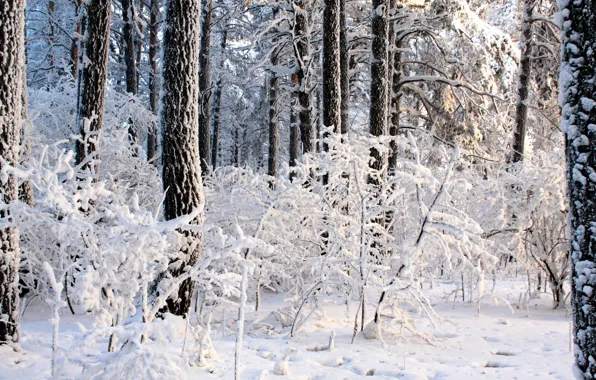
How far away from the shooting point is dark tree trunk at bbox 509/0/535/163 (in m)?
11.0

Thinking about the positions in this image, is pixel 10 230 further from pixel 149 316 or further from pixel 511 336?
pixel 511 336

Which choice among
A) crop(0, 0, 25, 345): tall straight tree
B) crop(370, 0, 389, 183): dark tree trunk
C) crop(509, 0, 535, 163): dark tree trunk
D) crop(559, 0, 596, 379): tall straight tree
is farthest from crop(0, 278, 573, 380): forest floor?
crop(509, 0, 535, 163): dark tree trunk

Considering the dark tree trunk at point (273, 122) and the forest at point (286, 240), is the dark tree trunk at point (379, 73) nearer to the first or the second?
the forest at point (286, 240)

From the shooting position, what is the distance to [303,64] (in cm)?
1119

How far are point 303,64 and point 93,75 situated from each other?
5396 millimetres

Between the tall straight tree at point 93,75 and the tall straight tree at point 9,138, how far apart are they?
235 cm

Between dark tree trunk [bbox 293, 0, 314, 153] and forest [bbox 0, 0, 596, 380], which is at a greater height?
dark tree trunk [bbox 293, 0, 314, 153]

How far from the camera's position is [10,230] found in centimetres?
439

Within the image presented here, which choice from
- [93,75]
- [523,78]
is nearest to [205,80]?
[93,75]

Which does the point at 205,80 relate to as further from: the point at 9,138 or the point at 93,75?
the point at 9,138

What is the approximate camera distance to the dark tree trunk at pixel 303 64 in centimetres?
1099

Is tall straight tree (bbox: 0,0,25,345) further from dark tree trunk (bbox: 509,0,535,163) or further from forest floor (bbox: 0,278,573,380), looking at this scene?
dark tree trunk (bbox: 509,0,535,163)

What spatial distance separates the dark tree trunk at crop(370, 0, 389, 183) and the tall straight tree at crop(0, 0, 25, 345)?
18.8ft

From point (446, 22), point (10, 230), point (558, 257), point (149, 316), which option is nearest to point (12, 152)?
point (10, 230)
